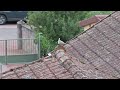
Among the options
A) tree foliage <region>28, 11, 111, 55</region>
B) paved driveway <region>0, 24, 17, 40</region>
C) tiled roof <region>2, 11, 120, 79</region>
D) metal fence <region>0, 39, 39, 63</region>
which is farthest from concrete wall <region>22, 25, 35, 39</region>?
Result: tiled roof <region>2, 11, 120, 79</region>

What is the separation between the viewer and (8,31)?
1474cm

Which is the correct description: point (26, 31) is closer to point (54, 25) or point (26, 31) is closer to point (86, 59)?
point (54, 25)

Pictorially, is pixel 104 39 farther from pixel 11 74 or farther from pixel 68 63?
pixel 11 74

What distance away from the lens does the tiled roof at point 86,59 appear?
178 inches

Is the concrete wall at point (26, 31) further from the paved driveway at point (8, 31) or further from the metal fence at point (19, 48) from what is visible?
the paved driveway at point (8, 31)

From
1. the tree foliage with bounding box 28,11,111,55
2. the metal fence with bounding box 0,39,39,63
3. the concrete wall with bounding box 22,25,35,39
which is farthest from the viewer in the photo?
the concrete wall with bounding box 22,25,35,39

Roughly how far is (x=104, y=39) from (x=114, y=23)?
1.32 feet

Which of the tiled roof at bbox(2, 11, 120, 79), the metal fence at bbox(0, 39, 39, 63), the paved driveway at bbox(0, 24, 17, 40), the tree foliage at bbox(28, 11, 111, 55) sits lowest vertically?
the paved driveway at bbox(0, 24, 17, 40)

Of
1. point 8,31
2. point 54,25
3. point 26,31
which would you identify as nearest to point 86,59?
point 54,25

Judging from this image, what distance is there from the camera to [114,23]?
5.85 metres

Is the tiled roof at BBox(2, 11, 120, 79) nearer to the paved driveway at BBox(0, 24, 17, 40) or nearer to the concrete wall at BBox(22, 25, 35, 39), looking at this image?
the concrete wall at BBox(22, 25, 35, 39)

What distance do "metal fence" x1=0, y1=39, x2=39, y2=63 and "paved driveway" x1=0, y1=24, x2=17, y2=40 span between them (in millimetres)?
3009

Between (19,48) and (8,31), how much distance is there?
15.6 feet

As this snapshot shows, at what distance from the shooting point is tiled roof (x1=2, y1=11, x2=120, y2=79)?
451 centimetres
